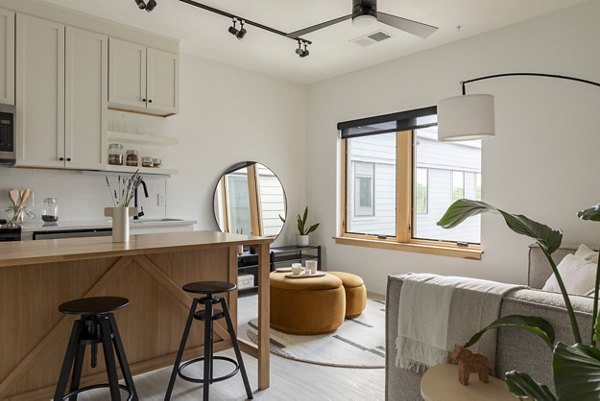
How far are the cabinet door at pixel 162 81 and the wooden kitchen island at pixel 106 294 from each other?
1.97 meters

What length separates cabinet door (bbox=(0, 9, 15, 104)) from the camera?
135 inches

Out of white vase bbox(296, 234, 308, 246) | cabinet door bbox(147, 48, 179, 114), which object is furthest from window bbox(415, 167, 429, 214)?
cabinet door bbox(147, 48, 179, 114)

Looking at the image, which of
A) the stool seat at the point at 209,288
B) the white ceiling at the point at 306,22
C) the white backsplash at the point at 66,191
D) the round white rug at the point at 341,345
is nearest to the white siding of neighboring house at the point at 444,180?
the white ceiling at the point at 306,22

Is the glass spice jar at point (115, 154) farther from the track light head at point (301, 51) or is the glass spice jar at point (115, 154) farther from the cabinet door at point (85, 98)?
the track light head at point (301, 51)

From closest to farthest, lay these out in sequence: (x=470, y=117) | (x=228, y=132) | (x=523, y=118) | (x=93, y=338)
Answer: (x=93, y=338)
(x=470, y=117)
(x=523, y=118)
(x=228, y=132)

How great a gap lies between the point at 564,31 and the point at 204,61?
367cm

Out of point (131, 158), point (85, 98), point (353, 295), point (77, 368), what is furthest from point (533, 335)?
point (85, 98)

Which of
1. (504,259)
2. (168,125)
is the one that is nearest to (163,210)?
(168,125)

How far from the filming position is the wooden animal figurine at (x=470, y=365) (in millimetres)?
1568

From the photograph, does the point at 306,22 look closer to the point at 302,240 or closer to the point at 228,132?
the point at 228,132

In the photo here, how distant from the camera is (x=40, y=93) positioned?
142 inches

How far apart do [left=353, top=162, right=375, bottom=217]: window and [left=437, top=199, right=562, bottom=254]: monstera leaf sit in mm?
3873

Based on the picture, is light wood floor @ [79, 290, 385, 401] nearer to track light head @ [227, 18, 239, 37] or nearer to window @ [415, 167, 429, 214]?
window @ [415, 167, 429, 214]

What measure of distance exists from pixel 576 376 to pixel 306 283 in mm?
2754
